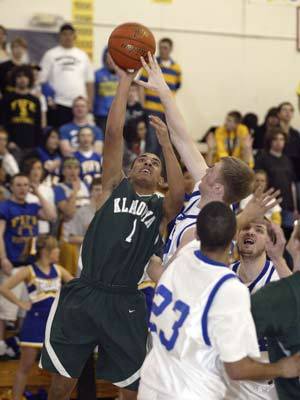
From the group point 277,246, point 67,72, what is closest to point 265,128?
point 67,72

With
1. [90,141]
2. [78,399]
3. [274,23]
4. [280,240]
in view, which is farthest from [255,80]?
[280,240]

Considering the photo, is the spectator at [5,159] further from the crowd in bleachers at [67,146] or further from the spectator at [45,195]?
the spectator at [45,195]

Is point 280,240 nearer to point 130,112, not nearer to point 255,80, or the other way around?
point 130,112

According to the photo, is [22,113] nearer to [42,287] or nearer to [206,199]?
[42,287]

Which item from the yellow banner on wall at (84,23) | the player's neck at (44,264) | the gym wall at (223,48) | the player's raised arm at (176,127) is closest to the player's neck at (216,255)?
the player's raised arm at (176,127)

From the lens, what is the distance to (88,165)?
439 inches

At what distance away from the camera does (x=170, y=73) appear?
46.0 ft

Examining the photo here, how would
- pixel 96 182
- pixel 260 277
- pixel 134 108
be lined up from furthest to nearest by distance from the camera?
pixel 134 108 < pixel 96 182 < pixel 260 277

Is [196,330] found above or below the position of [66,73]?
below

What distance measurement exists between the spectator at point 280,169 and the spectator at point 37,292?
4.49m

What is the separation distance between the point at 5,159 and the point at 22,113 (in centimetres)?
104

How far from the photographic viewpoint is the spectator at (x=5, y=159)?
10.6 metres

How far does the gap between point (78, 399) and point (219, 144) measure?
6139 mm

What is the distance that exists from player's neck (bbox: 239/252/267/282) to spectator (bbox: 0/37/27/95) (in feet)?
22.4
